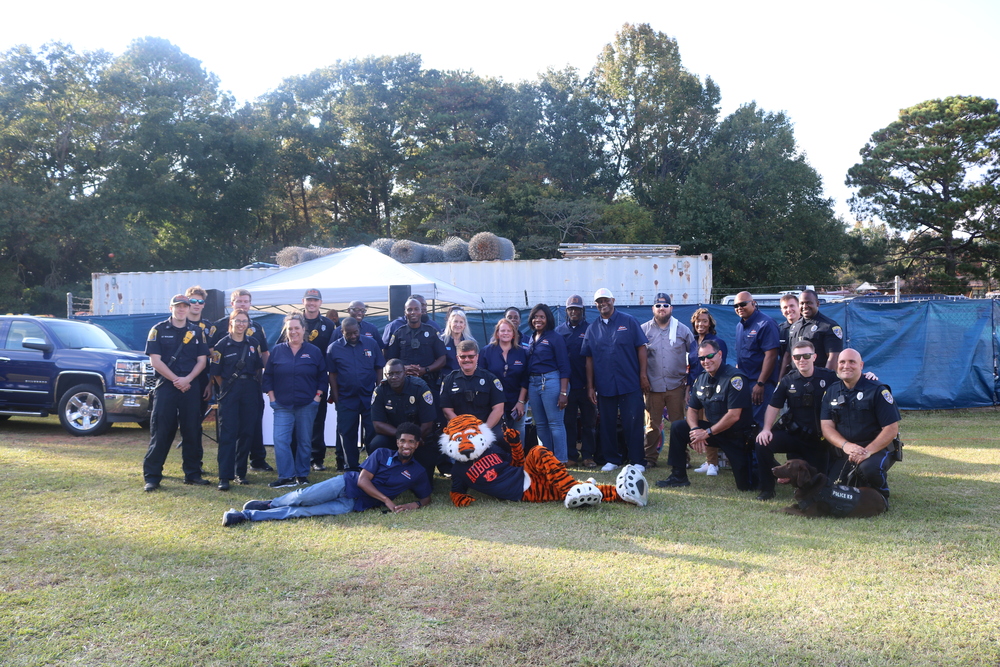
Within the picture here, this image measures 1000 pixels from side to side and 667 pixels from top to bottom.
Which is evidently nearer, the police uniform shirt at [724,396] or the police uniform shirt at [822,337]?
the police uniform shirt at [724,396]

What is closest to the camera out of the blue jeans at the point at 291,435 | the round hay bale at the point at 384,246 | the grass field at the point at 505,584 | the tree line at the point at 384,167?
the grass field at the point at 505,584

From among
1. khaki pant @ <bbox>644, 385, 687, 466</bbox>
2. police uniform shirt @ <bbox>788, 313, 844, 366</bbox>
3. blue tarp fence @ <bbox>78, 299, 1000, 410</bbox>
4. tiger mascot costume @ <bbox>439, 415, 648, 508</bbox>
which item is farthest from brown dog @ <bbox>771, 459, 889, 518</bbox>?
blue tarp fence @ <bbox>78, 299, 1000, 410</bbox>

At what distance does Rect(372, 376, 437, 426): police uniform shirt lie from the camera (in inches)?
259

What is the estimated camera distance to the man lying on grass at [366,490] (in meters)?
5.74

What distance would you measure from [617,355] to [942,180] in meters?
32.9

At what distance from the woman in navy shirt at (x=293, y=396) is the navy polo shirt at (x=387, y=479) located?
1.27 meters

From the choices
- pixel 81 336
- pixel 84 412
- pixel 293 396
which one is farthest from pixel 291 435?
pixel 81 336

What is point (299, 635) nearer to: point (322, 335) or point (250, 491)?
point (250, 491)

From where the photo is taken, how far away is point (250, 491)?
6812mm

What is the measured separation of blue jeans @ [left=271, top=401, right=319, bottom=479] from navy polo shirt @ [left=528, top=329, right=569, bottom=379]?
2234 millimetres

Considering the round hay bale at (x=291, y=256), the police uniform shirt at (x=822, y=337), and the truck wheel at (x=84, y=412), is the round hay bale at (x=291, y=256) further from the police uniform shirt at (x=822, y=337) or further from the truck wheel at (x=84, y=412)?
the police uniform shirt at (x=822, y=337)

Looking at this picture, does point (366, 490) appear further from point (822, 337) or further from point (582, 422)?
point (822, 337)

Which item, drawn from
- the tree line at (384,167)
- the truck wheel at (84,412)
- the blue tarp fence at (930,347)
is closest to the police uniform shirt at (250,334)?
the truck wheel at (84,412)

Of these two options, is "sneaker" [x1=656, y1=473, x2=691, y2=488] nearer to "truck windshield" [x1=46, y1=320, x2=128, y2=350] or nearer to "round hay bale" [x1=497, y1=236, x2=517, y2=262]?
"truck windshield" [x1=46, y1=320, x2=128, y2=350]
